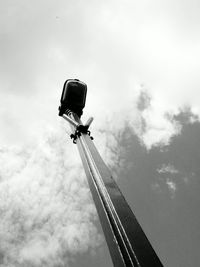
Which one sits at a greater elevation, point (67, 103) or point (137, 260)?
point (67, 103)

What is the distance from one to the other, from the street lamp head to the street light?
4.64 ft

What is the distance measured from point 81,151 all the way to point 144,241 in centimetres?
191

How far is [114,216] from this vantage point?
90.3 inches

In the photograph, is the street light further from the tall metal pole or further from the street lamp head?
the street lamp head

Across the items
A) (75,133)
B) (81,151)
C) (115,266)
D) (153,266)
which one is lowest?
(153,266)

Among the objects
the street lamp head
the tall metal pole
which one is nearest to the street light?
the tall metal pole

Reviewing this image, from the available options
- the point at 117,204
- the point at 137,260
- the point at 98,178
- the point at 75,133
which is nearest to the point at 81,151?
the point at 75,133

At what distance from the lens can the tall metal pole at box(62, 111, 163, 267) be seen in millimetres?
1867

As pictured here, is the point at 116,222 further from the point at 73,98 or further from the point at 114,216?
the point at 73,98

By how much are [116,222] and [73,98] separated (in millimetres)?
3599

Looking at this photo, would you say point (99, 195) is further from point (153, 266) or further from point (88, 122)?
point (88, 122)

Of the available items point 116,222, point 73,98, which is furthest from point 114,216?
point 73,98

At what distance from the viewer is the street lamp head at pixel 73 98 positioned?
538 cm

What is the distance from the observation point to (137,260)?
1.81 metres
